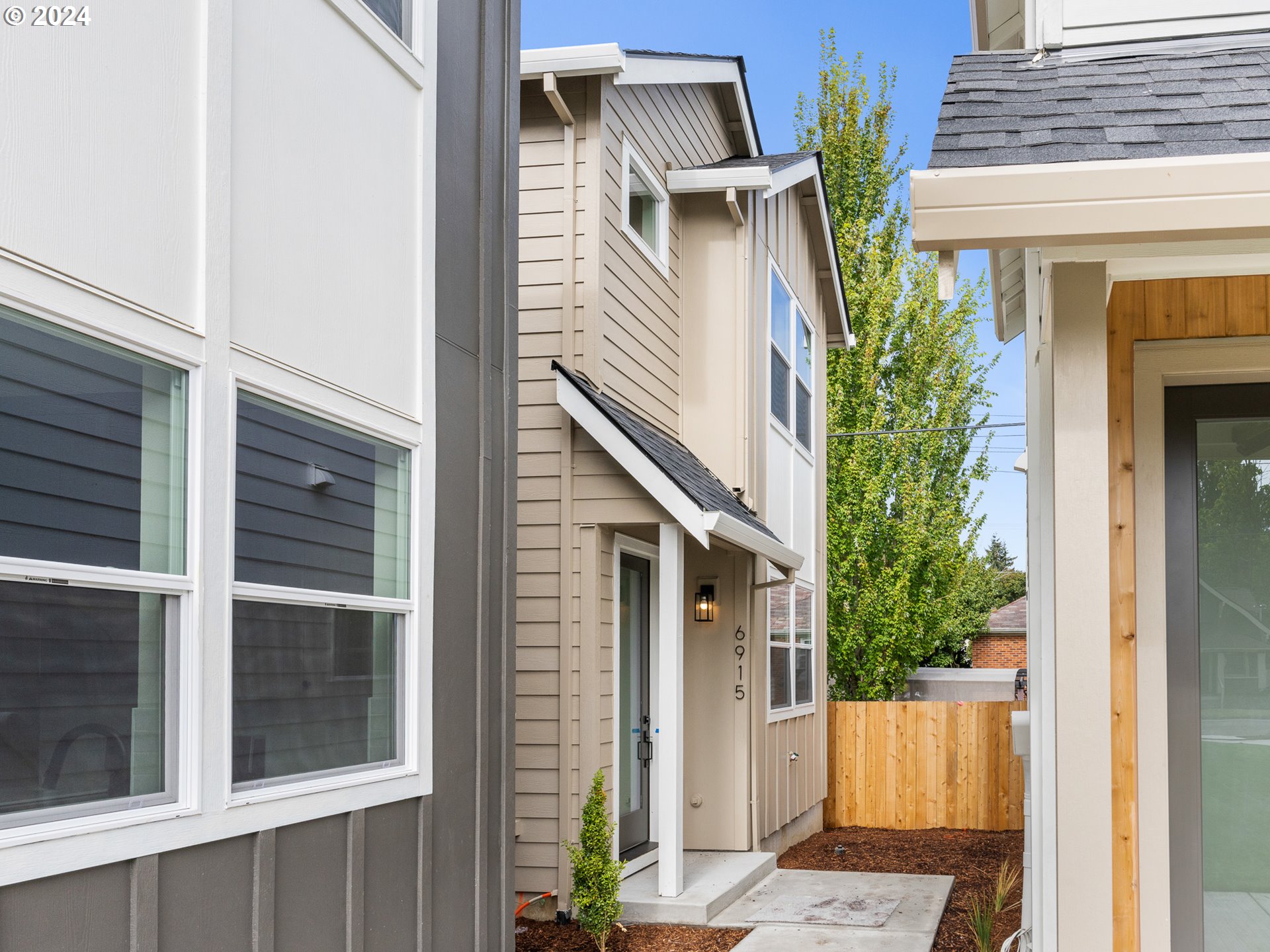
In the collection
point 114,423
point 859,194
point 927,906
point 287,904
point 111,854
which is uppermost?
point 859,194

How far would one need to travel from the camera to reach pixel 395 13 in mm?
4844

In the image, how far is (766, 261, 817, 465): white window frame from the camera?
10914 millimetres

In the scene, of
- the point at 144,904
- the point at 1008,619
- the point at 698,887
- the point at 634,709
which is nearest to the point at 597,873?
the point at 698,887

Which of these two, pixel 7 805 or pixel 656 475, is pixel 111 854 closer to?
pixel 7 805

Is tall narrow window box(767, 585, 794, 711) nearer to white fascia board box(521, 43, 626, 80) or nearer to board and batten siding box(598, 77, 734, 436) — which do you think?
board and batten siding box(598, 77, 734, 436)

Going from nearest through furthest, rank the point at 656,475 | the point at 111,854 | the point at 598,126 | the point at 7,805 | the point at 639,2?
1. the point at 7,805
2. the point at 111,854
3. the point at 656,475
4. the point at 598,126
5. the point at 639,2

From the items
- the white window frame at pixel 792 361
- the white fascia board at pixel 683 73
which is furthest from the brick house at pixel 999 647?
the white fascia board at pixel 683 73

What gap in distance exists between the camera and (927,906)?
27.4 feet

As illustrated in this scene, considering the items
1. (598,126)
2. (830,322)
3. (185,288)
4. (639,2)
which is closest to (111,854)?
(185,288)

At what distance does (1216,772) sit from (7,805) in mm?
3214

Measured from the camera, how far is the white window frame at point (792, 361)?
1091cm

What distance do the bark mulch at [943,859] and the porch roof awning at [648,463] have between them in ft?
9.57

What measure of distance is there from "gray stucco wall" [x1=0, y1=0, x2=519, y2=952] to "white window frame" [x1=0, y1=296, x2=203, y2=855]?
0.22 m

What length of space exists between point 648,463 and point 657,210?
2925 millimetres
